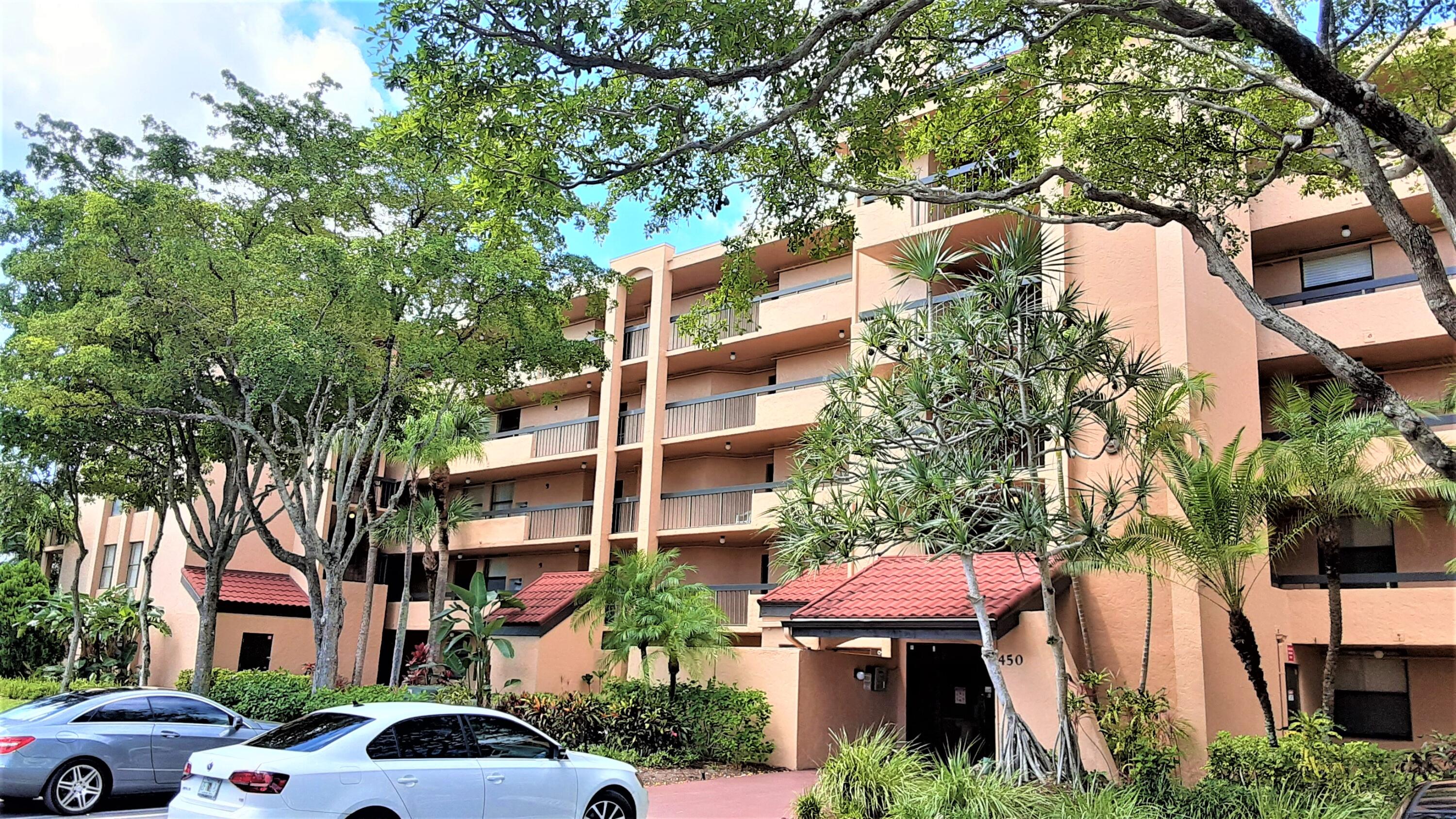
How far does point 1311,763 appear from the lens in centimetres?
1210

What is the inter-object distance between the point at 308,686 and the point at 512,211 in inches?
591

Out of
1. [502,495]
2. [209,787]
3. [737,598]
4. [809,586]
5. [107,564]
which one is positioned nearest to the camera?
[209,787]

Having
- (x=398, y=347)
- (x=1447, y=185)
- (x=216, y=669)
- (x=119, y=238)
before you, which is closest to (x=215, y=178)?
(x=119, y=238)

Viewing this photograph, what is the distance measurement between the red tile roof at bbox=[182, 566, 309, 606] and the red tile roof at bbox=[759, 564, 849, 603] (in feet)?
52.9

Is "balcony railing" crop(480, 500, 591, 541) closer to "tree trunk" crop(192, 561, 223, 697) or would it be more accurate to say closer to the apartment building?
the apartment building

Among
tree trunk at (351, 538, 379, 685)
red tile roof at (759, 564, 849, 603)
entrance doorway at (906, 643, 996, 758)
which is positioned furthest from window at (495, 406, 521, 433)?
entrance doorway at (906, 643, 996, 758)

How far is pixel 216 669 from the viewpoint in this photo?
80.9ft

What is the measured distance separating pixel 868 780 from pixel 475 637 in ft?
38.4

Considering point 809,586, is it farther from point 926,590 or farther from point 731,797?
point 731,797

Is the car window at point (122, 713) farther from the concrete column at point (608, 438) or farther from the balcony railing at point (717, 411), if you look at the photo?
the concrete column at point (608, 438)

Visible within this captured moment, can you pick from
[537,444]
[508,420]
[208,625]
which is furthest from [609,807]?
[508,420]

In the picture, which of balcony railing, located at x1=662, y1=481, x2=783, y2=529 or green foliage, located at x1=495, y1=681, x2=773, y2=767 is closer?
green foliage, located at x1=495, y1=681, x2=773, y2=767

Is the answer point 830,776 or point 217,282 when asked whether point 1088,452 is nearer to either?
point 830,776

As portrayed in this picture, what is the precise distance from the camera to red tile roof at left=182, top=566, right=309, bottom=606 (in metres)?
27.6
